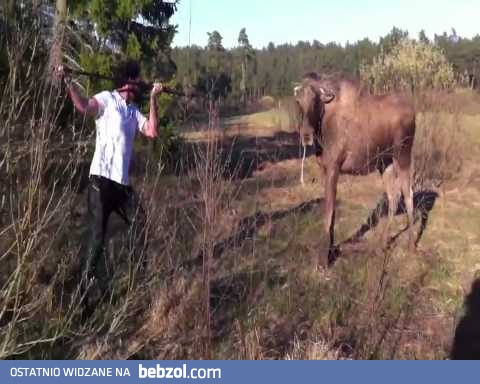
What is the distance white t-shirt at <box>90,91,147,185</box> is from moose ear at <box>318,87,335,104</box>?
2578 mm

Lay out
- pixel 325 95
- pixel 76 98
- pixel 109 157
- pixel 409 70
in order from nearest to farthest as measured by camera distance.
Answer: pixel 76 98
pixel 109 157
pixel 325 95
pixel 409 70

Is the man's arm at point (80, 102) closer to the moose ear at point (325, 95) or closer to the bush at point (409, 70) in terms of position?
the moose ear at point (325, 95)

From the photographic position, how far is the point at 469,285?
697cm

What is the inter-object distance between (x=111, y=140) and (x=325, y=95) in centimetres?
283

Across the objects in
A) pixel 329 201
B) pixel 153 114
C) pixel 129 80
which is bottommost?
pixel 329 201

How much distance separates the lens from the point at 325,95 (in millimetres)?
6961

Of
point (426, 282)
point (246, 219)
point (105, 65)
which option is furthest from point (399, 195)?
point (105, 65)

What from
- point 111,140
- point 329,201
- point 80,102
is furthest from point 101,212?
point 329,201

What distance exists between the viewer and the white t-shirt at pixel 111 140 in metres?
5.10

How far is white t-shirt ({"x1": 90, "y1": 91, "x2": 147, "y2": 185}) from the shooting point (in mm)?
5102

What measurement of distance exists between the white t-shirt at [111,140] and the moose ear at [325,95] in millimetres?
2578

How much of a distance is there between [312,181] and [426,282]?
533cm

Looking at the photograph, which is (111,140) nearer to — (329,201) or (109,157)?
(109,157)

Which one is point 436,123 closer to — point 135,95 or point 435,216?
point 435,216
